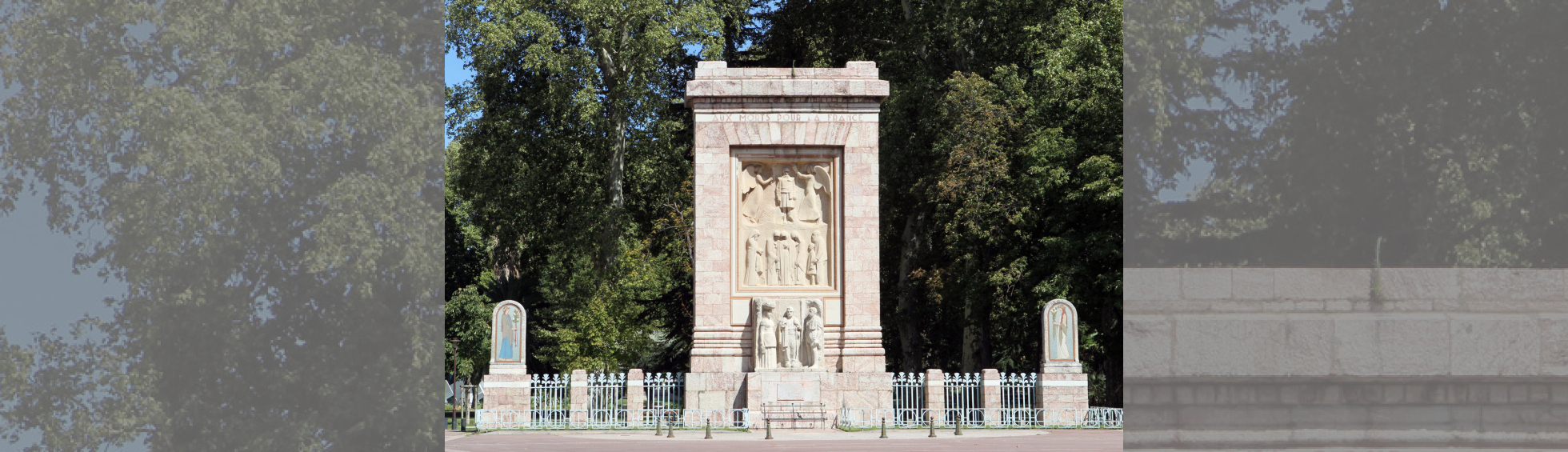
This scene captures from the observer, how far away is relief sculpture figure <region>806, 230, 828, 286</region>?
2378 cm

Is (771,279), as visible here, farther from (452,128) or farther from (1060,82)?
(452,128)

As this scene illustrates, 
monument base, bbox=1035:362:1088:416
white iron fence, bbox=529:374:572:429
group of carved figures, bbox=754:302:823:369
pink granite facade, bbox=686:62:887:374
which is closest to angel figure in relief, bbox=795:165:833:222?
pink granite facade, bbox=686:62:887:374

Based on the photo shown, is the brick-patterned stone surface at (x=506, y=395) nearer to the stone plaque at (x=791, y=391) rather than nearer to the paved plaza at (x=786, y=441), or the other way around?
the paved plaza at (x=786, y=441)

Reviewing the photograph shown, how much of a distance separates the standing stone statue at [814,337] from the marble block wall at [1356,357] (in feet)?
23.8

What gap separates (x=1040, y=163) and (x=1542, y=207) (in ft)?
46.3

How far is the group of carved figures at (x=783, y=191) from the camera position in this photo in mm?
23969

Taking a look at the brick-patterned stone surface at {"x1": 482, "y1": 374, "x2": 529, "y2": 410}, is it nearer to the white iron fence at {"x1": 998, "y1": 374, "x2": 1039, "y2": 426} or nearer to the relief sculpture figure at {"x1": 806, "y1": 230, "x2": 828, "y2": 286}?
the relief sculpture figure at {"x1": 806, "y1": 230, "x2": 828, "y2": 286}

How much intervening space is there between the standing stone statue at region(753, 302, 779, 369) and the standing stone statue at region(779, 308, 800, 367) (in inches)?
5.9

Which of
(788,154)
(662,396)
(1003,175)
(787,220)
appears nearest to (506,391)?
(662,396)

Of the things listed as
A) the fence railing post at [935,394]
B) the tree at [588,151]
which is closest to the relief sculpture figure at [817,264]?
the fence railing post at [935,394]

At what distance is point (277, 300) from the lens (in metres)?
22.3

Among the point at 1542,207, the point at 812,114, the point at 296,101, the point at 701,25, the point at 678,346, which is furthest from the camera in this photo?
the point at 678,346

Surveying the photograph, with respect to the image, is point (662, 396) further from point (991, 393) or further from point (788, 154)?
point (991, 393)

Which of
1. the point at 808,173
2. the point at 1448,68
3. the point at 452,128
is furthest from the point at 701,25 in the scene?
the point at 1448,68
